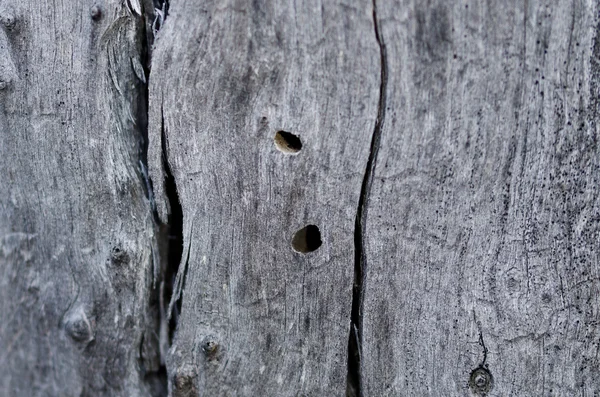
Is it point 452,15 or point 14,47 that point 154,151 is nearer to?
point 14,47

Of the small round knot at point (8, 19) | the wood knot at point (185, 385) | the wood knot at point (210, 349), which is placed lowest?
the wood knot at point (185, 385)

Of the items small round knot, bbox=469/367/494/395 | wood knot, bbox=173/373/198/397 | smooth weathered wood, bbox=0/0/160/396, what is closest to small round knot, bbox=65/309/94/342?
smooth weathered wood, bbox=0/0/160/396

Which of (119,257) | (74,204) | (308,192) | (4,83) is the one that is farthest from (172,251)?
(4,83)

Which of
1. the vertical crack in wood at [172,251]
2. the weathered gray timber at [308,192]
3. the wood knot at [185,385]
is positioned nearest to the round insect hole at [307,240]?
the weathered gray timber at [308,192]

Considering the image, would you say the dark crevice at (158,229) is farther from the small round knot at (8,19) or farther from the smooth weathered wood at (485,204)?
the smooth weathered wood at (485,204)

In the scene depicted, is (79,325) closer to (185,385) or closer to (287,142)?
(185,385)

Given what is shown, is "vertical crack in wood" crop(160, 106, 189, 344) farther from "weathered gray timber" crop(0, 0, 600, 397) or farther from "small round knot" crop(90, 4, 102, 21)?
"small round knot" crop(90, 4, 102, 21)

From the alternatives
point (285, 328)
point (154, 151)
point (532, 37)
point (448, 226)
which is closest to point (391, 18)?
point (532, 37)
